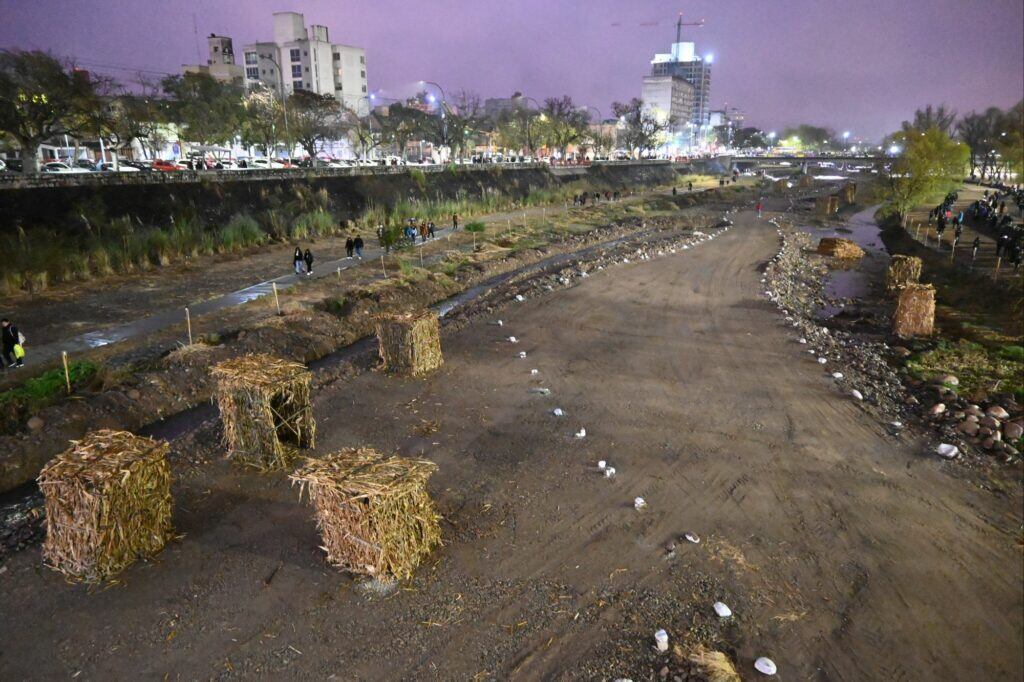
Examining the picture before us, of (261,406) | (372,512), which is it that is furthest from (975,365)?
(261,406)

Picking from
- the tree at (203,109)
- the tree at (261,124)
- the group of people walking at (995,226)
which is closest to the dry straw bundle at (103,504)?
the group of people walking at (995,226)

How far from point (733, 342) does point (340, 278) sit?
14.8m

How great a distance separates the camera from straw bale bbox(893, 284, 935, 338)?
18266 mm

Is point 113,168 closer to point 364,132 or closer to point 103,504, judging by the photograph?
point 364,132

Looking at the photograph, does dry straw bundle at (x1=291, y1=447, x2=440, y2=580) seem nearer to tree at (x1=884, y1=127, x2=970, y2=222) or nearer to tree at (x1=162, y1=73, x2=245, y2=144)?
tree at (x1=884, y1=127, x2=970, y2=222)

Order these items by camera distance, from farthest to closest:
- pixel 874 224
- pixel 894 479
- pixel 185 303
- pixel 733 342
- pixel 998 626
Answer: pixel 874 224 < pixel 185 303 < pixel 733 342 < pixel 894 479 < pixel 998 626

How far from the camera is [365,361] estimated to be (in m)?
15.0

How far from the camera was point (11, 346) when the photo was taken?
1357 centimetres

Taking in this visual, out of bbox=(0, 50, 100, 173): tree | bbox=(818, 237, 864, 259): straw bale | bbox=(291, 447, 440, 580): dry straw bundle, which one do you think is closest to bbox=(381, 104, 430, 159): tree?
bbox=(0, 50, 100, 173): tree

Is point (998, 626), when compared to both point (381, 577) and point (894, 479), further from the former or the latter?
point (381, 577)

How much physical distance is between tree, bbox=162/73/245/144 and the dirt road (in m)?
49.1

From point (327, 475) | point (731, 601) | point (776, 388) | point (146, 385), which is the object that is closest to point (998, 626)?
point (731, 601)

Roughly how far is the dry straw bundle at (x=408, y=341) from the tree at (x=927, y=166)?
4012cm

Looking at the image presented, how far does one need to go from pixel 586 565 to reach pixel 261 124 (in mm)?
55214
